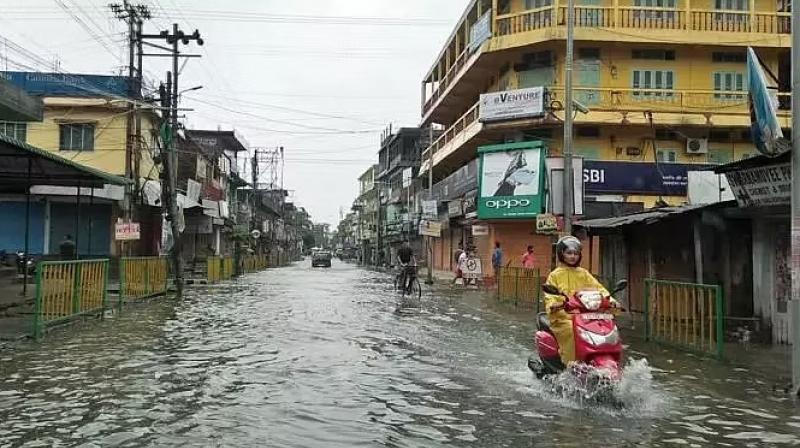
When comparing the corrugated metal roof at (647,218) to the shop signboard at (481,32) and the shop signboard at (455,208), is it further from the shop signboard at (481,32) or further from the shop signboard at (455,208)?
the shop signboard at (455,208)

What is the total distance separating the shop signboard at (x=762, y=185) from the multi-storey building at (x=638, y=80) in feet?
67.9

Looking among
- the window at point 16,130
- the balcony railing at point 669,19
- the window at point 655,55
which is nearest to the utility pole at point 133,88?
the window at point 16,130

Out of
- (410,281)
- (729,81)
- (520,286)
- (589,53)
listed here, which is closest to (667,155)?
(729,81)

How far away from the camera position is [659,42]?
32.4m

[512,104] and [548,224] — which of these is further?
[512,104]

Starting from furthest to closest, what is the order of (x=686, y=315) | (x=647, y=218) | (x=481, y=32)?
(x=481, y=32)
(x=647, y=218)
(x=686, y=315)

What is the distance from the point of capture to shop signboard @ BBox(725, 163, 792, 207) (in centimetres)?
1024

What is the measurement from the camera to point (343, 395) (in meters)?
8.33

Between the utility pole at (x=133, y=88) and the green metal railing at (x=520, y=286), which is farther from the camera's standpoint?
the utility pole at (x=133, y=88)

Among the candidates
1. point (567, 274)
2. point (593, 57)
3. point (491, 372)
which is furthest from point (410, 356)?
point (593, 57)

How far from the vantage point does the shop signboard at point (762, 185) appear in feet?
33.6

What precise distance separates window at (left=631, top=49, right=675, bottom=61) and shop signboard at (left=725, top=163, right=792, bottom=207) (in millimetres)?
23581

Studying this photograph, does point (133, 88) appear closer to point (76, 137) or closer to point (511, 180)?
point (76, 137)

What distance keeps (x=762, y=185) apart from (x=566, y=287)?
13.4 ft
